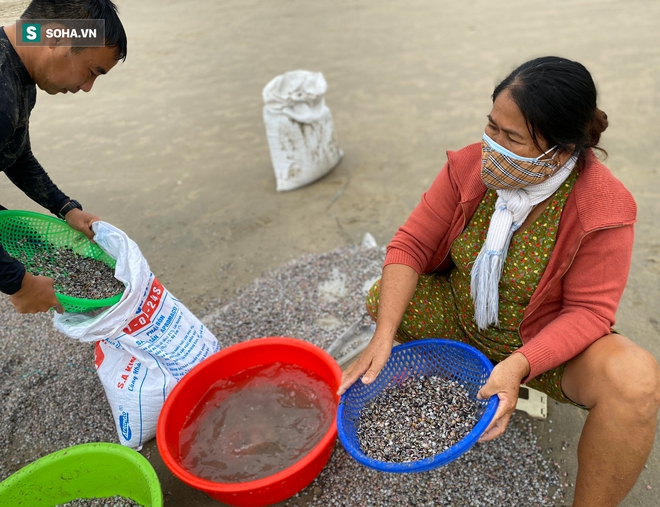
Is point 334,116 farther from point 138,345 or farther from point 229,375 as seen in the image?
point 138,345

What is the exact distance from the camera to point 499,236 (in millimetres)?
1636

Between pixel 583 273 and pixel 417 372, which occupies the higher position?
pixel 583 273

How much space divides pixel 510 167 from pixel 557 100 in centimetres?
21

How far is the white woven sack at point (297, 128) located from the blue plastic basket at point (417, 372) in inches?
92.7

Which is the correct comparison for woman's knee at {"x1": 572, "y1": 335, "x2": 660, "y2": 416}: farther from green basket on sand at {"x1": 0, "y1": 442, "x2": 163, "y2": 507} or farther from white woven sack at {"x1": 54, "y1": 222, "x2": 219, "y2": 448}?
white woven sack at {"x1": 54, "y1": 222, "x2": 219, "y2": 448}

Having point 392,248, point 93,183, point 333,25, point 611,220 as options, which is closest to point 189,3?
point 333,25

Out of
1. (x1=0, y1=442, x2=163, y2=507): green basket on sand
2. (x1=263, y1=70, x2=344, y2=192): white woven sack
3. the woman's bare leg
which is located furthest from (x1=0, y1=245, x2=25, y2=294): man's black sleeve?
(x1=263, y1=70, x2=344, y2=192): white woven sack

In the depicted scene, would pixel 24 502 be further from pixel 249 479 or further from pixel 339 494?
pixel 339 494

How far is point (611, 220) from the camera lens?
1455 millimetres

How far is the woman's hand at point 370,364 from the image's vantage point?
5.20 ft

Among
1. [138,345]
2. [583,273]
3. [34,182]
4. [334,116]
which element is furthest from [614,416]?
[334,116]

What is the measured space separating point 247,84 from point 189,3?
3.11 m

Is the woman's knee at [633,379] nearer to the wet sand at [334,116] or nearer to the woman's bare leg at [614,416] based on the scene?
the woman's bare leg at [614,416]

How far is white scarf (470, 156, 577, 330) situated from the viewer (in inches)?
61.5
